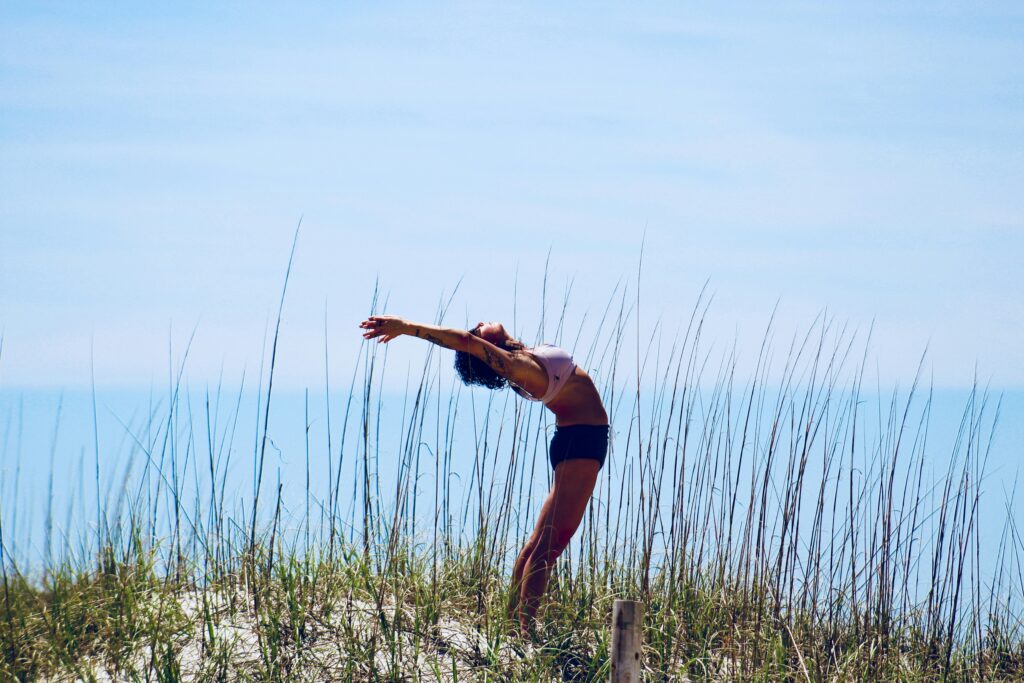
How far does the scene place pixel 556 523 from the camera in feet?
11.8

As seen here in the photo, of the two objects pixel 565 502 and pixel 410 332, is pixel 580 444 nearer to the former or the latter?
pixel 565 502

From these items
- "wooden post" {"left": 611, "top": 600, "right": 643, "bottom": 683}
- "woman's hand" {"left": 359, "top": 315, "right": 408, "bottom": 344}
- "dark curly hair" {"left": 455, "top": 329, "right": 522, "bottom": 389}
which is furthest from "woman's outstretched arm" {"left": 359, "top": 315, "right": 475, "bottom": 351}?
"wooden post" {"left": 611, "top": 600, "right": 643, "bottom": 683}

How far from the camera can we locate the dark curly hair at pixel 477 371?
3.68 m

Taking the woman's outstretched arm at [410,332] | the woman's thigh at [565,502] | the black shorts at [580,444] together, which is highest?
the woman's outstretched arm at [410,332]

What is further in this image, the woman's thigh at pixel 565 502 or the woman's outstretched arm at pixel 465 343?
the woman's thigh at pixel 565 502

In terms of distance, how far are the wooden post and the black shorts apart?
838 millimetres

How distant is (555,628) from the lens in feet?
12.3

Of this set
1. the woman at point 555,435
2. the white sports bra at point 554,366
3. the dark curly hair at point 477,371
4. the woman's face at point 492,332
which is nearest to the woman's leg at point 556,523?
the woman at point 555,435

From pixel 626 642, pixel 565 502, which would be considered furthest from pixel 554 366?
pixel 626 642

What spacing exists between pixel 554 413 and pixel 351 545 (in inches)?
39.2

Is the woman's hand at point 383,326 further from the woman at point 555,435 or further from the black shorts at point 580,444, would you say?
the black shorts at point 580,444

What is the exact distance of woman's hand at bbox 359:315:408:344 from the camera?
336 centimetres

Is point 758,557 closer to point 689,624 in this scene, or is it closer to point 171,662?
point 689,624

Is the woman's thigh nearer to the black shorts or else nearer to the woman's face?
the black shorts
